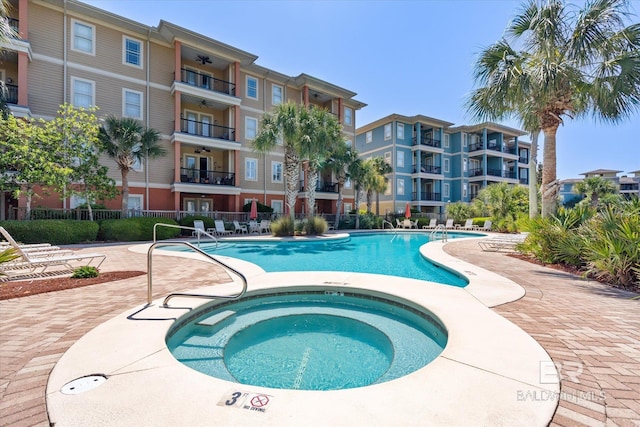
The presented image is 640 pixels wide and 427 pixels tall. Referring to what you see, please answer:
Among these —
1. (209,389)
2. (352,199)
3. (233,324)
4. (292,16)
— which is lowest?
(233,324)

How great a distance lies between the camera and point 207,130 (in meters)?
21.7

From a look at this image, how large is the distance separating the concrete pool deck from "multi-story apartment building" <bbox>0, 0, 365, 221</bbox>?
48.1ft

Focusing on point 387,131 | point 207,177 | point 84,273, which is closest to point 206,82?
point 207,177

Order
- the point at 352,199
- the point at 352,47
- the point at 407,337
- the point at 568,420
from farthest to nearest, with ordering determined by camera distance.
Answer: the point at 352,199, the point at 352,47, the point at 407,337, the point at 568,420

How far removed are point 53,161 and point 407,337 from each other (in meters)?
16.9

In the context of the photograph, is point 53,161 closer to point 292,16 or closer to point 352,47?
point 292,16

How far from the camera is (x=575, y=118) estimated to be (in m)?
10.2

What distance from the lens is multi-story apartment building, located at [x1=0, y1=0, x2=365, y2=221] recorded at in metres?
15.8

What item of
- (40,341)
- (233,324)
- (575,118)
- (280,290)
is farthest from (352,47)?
(40,341)

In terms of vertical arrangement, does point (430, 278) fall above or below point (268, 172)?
below

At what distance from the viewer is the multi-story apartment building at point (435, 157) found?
3253cm

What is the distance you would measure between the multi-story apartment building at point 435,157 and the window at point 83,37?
84.2 ft

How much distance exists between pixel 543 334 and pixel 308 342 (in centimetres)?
284

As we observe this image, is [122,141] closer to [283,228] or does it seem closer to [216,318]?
[283,228]
